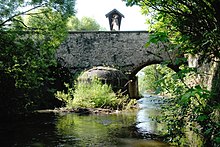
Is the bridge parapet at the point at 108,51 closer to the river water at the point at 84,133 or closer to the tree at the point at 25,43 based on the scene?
the tree at the point at 25,43

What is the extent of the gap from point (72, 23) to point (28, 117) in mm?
39067

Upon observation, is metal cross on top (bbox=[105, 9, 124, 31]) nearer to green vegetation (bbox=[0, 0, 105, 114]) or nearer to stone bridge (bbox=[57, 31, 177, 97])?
stone bridge (bbox=[57, 31, 177, 97])

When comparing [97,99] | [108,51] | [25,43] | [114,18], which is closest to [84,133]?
[25,43]

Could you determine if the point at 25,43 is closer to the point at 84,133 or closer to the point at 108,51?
the point at 84,133

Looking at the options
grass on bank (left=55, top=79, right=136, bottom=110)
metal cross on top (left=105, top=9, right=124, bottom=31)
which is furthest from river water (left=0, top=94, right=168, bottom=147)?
metal cross on top (left=105, top=9, right=124, bottom=31)

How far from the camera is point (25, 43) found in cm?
956

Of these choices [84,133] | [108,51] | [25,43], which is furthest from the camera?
[108,51]

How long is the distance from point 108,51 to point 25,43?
10.1 metres

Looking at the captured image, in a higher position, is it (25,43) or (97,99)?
(25,43)

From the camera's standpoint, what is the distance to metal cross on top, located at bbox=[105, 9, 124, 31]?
22688mm

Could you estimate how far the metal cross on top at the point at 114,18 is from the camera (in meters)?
22.7

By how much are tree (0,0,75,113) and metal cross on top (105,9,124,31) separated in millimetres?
12142

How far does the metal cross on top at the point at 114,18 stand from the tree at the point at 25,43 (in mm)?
12142

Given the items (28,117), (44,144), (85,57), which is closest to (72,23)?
(85,57)
